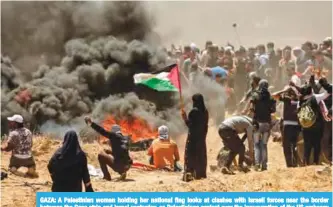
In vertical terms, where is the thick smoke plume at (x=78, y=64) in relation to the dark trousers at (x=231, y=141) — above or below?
above

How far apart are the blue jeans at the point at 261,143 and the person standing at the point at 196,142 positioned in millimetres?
949

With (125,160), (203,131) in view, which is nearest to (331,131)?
(203,131)

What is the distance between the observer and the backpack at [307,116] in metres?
9.77

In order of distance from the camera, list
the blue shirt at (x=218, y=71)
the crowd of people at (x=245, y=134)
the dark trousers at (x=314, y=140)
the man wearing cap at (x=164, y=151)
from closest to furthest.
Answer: the crowd of people at (x=245, y=134)
the dark trousers at (x=314, y=140)
the man wearing cap at (x=164, y=151)
the blue shirt at (x=218, y=71)

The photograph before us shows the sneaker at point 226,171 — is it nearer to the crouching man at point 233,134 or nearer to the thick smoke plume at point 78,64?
the crouching man at point 233,134

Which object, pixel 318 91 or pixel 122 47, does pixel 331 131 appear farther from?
pixel 122 47

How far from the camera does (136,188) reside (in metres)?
9.33

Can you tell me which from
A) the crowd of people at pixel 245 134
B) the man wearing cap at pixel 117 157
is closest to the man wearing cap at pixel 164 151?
the crowd of people at pixel 245 134

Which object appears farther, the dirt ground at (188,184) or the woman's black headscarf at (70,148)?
the dirt ground at (188,184)

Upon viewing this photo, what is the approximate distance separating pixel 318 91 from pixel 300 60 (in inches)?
215

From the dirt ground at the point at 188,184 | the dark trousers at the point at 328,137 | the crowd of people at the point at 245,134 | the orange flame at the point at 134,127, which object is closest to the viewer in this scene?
the dirt ground at the point at 188,184

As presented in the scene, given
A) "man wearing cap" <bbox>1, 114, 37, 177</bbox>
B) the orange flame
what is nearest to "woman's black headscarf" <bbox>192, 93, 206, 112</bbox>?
"man wearing cap" <bbox>1, 114, 37, 177</bbox>

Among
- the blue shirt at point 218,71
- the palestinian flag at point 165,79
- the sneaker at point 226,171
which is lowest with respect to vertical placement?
the sneaker at point 226,171

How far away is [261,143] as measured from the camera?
10.1 meters
